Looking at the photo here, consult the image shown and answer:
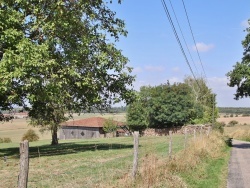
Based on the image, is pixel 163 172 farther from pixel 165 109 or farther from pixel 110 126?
pixel 110 126

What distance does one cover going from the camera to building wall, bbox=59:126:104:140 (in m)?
85.8

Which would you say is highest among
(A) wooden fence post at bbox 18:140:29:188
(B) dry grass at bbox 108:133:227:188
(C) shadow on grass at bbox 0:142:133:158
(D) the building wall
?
(A) wooden fence post at bbox 18:140:29:188

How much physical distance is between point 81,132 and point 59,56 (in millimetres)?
68142

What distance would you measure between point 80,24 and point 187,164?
11.8 m

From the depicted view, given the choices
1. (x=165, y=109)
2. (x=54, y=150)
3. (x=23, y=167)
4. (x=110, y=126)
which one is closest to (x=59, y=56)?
(x=54, y=150)

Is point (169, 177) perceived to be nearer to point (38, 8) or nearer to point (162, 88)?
point (38, 8)

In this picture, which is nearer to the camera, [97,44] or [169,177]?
→ [169,177]

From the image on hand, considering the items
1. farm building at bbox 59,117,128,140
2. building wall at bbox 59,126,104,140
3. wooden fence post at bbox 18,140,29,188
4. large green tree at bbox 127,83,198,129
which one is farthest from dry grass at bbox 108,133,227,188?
building wall at bbox 59,126,104,140

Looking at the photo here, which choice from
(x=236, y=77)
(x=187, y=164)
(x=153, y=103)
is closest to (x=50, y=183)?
(x=187, y=164)

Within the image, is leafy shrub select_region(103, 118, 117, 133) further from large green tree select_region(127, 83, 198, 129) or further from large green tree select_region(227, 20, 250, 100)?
large green tree select_region(227, 20, 250, 100)

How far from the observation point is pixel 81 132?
8875 centimetres

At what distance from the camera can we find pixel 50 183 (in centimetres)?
1099

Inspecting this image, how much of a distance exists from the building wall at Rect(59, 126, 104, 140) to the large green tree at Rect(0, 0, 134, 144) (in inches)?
2344

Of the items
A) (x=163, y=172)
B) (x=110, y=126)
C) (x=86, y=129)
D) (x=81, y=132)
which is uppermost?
(x=110, y=126)
